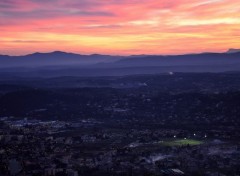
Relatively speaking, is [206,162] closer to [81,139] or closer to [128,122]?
[81,139]

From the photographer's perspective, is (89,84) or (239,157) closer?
(239,157)

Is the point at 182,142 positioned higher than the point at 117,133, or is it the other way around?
the point at 182,142

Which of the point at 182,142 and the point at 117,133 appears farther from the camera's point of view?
the point at 117,133

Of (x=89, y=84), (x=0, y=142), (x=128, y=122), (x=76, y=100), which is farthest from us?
(x=89, y=84)

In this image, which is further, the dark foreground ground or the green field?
the green field

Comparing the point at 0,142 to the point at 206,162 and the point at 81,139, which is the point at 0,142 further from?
the point at 206,162

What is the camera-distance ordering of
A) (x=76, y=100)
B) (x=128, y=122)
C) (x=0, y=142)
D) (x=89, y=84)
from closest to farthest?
(x=0, y=142) → (x=128, y=122) → (x=76, y=100) → (x=89, y=84)

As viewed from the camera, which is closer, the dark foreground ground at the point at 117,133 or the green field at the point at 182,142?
the dark foreground ground at the point at 117,133

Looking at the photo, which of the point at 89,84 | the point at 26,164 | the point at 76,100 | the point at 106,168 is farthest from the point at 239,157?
the point at 89,84

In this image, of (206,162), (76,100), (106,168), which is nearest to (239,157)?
(206,162)
